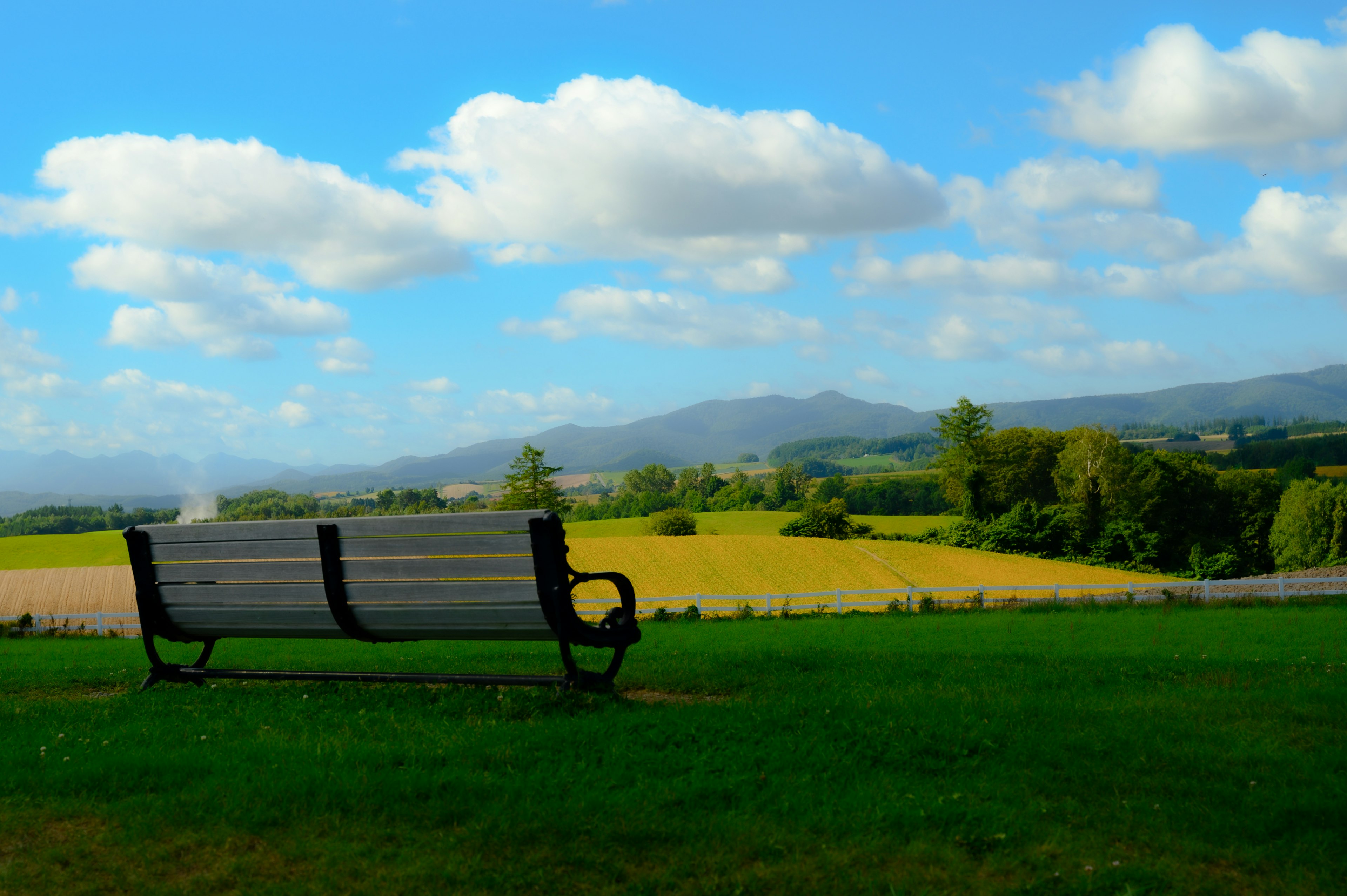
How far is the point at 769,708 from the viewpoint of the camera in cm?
474

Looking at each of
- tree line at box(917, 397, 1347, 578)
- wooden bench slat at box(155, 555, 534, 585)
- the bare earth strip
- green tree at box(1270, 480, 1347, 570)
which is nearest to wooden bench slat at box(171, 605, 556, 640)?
wooden bench slat at box(155, 555, 534, 585)

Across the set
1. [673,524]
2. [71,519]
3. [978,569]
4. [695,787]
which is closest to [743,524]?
[673,524]

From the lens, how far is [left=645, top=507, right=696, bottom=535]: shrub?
227ft

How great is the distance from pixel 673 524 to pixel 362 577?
211 feet

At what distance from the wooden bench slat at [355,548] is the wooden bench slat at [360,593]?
17 cm

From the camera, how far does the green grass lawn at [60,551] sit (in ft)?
188

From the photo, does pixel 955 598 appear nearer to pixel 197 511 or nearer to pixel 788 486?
pixel 788 486

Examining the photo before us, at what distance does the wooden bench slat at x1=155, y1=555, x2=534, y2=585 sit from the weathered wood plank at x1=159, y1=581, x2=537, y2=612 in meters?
0.04

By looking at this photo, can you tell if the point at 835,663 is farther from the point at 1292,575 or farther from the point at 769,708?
the point at 1292,575

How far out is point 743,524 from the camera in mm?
80312

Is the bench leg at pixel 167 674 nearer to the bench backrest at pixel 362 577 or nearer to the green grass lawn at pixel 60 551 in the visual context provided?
the bench backrest at pixel 362 577

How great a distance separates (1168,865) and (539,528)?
121 inches

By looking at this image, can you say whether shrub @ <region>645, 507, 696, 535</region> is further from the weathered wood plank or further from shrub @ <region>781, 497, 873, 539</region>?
the weathered wood plank

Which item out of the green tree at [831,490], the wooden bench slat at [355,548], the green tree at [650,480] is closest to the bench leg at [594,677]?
the wooden bench slat at [355,548]
